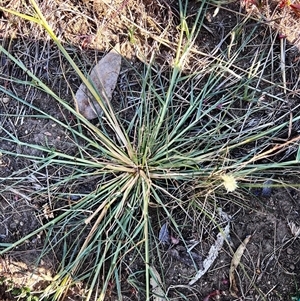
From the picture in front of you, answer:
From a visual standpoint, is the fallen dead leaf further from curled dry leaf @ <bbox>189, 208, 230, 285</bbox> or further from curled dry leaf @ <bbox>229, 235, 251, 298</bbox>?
curled dry leaf @ <bbox>229, 235, 251, 298</bbox>

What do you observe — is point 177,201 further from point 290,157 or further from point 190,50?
point 190,50

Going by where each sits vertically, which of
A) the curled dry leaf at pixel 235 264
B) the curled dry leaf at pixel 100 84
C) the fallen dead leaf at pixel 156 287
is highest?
the curled dry leaf at pixel 100 84

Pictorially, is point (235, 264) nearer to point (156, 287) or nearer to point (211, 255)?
point (211, 255)

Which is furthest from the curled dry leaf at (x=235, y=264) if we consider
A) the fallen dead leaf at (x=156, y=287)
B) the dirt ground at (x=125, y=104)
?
the fallen dead leaf at (x=156, y=287)

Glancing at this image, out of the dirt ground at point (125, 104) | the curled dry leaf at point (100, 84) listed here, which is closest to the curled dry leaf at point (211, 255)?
the dirt ground at point (125, 104)

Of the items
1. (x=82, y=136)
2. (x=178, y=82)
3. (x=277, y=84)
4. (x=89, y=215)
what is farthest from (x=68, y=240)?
(x=277, y=84)

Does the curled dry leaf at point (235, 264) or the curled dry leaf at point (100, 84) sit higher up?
the curled dry leaf at point (100, 84)

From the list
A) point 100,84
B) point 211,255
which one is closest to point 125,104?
point 100,84

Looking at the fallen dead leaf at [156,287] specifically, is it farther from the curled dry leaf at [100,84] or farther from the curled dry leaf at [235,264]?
the curled dry leaf at [100,84]
